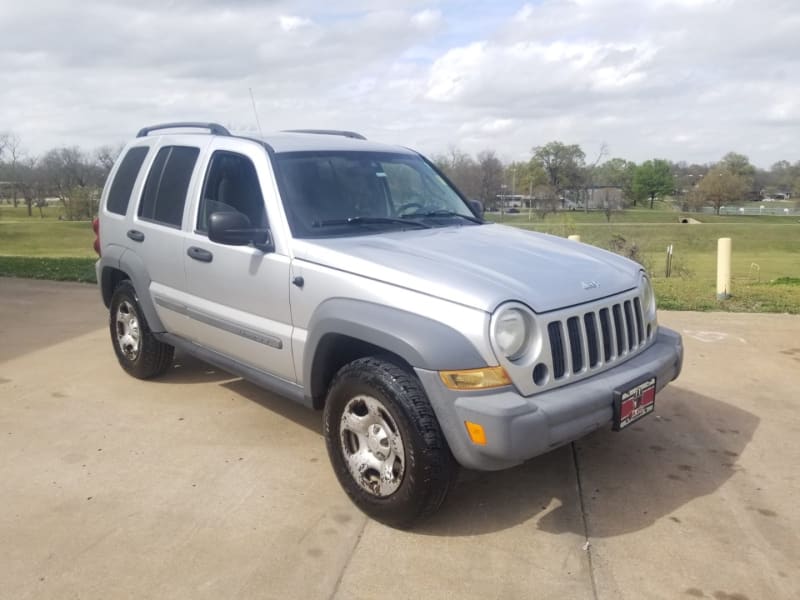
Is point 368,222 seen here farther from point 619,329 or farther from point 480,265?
point 619,329

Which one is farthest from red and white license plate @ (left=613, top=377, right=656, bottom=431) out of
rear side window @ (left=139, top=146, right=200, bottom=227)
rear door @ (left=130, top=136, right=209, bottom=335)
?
rear side window @ (left=139, top=146, right=200, bottom=227)

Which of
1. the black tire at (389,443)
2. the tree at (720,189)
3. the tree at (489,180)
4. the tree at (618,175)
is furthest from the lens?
the tree at (720,189)

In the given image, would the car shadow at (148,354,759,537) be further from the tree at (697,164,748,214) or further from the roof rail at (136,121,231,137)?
the tree at (697,164,748,214)

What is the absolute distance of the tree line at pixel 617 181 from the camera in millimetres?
17969

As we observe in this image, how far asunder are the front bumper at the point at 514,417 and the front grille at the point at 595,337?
0.38ft

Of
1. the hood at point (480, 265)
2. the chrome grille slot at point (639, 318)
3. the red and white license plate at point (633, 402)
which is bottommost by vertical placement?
the red and white license plate at point (633, 402)

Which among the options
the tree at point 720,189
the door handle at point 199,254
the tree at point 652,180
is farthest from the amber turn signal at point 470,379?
the tree at point 652,180

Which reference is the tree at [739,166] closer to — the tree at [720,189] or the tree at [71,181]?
the tree at [720,189]

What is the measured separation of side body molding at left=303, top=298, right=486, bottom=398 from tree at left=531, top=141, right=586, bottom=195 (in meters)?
54.8

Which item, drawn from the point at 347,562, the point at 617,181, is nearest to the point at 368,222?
the point at 347,562

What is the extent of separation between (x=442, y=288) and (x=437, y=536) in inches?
46.4

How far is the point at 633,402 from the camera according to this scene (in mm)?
3568

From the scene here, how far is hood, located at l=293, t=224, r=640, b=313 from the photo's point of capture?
332cm

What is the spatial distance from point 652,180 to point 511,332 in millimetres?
104217
